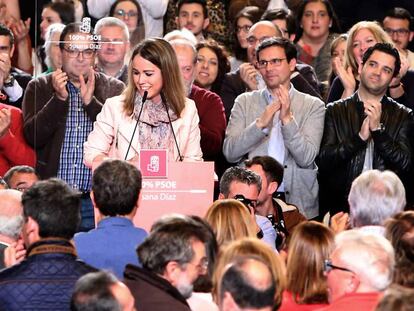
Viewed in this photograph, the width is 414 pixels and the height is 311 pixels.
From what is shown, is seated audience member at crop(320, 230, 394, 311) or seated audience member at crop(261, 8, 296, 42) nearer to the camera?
seated audience member at crop(320, 230, 394, 311)

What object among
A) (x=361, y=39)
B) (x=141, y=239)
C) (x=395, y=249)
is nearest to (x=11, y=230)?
(x=141, y=239)

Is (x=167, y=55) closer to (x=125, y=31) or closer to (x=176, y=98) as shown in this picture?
(x=176, y=98)

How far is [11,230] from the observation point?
7.72m

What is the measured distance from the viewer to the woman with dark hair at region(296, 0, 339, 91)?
12.1 metres

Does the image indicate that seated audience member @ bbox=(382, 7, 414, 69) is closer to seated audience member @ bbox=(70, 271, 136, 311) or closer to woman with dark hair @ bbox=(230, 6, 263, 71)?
woman with dark hair @ bbox=(230, 6, 263, 71)

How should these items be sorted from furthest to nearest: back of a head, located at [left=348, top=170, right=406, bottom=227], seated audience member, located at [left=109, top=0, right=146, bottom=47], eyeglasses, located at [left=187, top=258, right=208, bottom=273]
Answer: seated audience member, located at [left=109, top=0, right=146, bottom=47]
back of a head, located at [left=348, top=170, right=406, bottom=227]
eyeglasses, located at [left=187, top=258, right=208, bottom=273]

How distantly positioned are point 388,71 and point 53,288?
433 centimetres

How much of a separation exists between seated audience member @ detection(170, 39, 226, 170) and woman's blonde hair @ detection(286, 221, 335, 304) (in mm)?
3170

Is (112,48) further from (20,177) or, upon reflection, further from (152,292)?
(152,292)

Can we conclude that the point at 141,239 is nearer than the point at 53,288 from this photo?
No

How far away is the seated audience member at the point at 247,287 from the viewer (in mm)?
5754

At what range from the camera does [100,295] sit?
Result: 565cm

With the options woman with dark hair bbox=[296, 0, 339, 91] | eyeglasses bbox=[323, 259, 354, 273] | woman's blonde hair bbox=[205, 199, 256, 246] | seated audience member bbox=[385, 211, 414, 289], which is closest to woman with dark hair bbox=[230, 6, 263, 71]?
woman with dark hair bbox=[296, 0, 339, 91]

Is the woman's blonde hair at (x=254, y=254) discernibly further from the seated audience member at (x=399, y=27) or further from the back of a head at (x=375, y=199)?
the seated audience member at (x=399, y=27)
